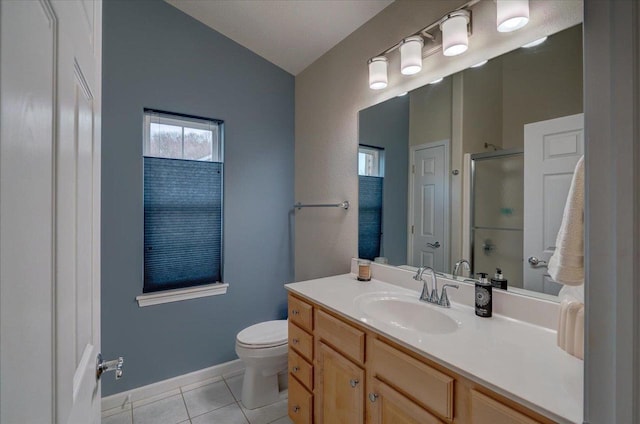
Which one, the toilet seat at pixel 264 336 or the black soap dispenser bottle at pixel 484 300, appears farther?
the toilet seat at pixel 264 336

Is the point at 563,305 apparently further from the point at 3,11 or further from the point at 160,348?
the point at 160,348

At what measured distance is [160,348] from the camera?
211cm

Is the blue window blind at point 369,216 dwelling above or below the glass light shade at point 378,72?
below

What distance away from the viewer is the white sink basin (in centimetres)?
131

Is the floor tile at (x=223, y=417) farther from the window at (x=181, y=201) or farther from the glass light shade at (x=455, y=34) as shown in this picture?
the glass light shade at (x=455, y=34)

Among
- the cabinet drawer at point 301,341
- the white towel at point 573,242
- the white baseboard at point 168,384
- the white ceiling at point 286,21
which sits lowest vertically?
the white baseboard at point 168,384

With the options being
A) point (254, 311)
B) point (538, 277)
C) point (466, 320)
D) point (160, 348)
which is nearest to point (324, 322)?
point (466, 320)

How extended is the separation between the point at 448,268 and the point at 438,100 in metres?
0.88

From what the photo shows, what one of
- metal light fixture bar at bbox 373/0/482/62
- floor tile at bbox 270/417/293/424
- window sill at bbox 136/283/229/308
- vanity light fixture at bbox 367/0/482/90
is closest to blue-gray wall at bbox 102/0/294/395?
window sill at bbox 136/283/229/308

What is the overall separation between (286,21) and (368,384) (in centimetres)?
225

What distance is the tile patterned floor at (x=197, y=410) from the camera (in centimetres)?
186

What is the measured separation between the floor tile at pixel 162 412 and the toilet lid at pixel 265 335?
59cm

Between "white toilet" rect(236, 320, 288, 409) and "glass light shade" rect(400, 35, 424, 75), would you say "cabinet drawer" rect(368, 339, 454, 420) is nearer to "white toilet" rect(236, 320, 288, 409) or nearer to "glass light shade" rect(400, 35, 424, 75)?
"white toilet" rect(236, 320, 288, 409)

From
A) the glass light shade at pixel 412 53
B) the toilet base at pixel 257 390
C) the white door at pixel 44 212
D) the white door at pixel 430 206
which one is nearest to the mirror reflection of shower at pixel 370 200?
the white door at pixel 430 206
